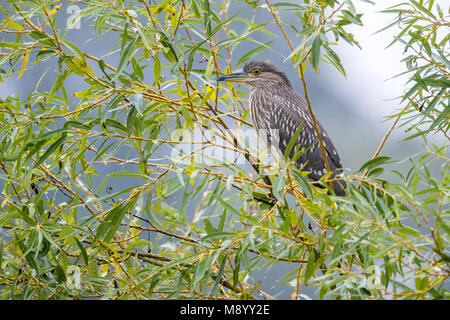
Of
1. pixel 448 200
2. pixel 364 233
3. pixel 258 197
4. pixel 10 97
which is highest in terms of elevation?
pixel 10 97

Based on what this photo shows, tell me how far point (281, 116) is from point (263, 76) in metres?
0.31

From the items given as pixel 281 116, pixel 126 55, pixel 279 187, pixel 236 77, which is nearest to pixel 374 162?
pixel 279 187

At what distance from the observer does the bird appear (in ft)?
11.7

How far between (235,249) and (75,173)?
2.45ft

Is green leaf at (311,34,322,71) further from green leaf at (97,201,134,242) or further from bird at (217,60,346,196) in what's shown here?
bird at (217,60,346,196)

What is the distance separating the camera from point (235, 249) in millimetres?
2068

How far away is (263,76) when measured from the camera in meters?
3.82

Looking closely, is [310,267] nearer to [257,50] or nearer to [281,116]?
[257,50]

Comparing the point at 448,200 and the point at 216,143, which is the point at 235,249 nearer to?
the point at 216,143

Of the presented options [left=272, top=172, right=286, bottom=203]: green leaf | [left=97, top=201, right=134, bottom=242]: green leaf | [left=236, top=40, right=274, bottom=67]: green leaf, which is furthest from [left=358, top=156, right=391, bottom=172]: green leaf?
[left=97, top=201, right=134, bottom=242]: green leaf

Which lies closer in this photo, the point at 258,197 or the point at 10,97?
the point at 258,197

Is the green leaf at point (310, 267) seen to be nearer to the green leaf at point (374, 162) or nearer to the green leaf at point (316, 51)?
the green leaf at point (374, 162)

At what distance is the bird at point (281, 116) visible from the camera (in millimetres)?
3559
